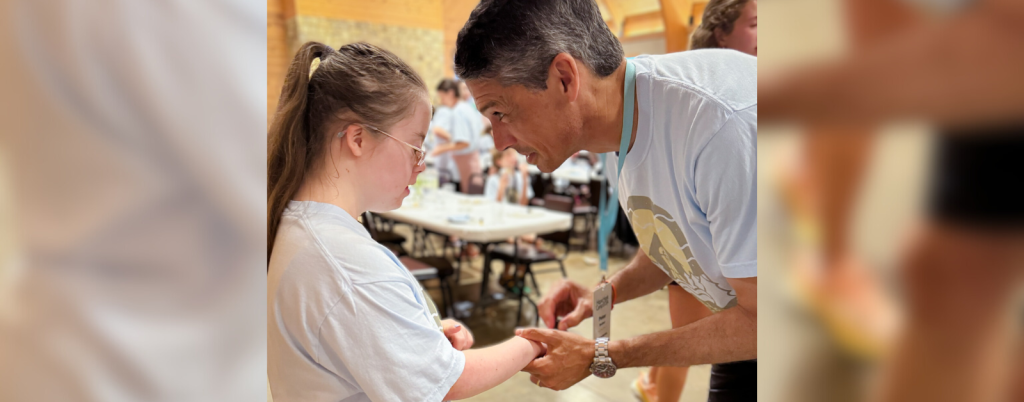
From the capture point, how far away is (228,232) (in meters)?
0.39

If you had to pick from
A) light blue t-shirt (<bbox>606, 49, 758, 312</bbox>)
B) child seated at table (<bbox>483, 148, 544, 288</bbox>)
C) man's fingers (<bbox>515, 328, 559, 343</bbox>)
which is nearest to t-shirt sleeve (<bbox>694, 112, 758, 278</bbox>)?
light blue t-shirt (<bbox>606, 49, 758, 312</bbox>)

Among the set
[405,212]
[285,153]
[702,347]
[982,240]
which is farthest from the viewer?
[405,212]

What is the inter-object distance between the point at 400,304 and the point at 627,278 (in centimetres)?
102

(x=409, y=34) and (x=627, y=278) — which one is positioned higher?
(x=409, y=34)

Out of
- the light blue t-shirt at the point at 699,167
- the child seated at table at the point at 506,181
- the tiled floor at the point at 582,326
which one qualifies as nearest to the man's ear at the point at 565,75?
the light blue t-shirt at the point at 699,167

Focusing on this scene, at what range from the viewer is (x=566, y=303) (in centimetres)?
193

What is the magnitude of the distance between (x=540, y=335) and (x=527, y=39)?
25.1 inches

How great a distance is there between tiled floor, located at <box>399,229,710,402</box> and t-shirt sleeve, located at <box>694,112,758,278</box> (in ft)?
5.01

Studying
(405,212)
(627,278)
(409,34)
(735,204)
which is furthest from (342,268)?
(409,34)

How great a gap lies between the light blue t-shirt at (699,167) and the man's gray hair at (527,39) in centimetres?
15

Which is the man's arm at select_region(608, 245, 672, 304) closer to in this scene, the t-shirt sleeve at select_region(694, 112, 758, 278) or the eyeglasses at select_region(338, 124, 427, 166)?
the t-shirt sleeve at select_region(694, 112, 758, 278)

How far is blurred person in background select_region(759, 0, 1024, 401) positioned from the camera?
0.21 meters

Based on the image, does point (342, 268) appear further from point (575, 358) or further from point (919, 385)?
point (919, 385)

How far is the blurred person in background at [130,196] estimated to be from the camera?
36cm
